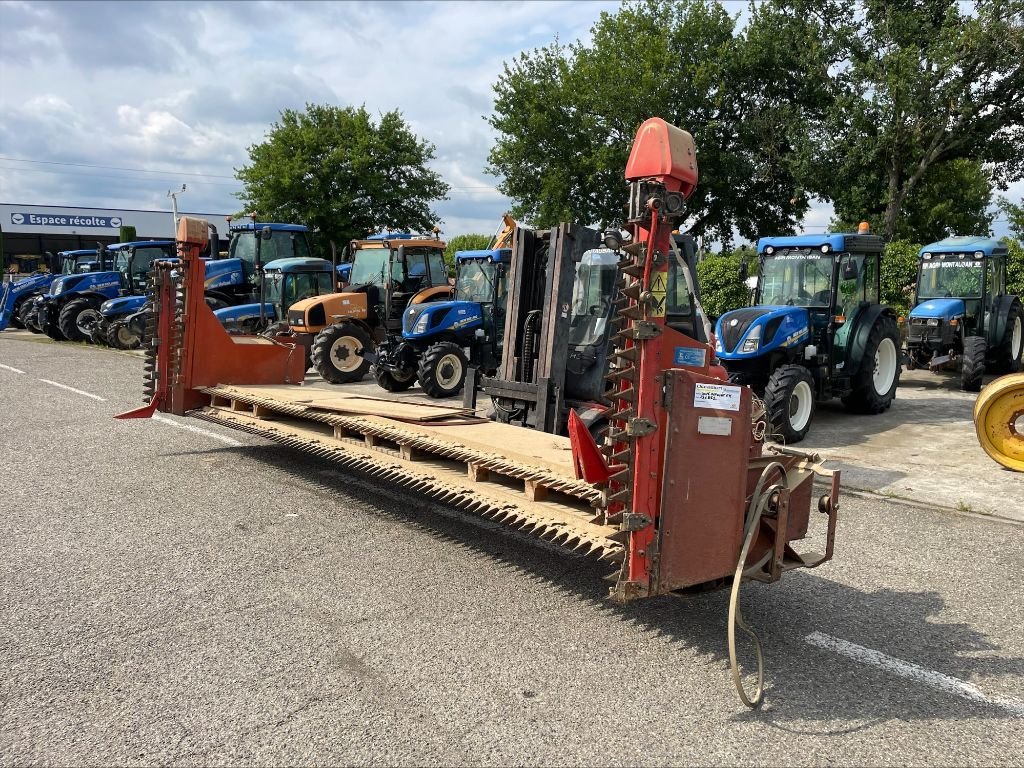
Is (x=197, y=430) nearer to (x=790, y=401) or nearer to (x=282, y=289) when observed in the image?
(x=790, y=401)

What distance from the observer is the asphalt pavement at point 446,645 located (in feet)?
9.84

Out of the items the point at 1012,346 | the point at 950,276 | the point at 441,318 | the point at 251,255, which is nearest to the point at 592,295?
the point at 441,318

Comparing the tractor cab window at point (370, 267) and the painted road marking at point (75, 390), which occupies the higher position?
the tractor cab window at point (370, 267)

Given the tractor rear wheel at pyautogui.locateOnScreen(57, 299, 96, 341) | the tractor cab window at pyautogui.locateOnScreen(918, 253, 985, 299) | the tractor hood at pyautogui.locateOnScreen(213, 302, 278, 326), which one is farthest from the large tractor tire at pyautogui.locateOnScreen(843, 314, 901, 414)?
the tractor rear wheel at pyautogui.locateOnScreen(57, 299, 96, 341)

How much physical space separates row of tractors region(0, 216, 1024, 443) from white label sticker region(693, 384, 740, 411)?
1499 millimetres

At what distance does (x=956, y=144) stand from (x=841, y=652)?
21.4 m

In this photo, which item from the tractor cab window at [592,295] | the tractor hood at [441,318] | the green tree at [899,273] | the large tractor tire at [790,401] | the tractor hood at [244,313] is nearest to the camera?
the tractor cab window at [592,295]

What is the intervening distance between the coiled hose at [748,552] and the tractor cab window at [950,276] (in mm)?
11408

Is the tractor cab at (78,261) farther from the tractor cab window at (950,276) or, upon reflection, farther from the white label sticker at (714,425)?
the white label sticker at (714,425)

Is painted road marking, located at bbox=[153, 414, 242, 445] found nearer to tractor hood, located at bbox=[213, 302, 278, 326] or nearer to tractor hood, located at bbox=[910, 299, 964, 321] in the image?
tractor hood, located at bbox=[213, 302, 278, 326]

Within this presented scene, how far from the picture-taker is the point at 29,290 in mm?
26734

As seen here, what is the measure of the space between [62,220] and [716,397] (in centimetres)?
5603

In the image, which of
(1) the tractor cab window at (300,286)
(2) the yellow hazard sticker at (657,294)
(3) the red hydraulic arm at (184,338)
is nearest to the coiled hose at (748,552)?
(2) the yellow hazard sticker at (657,294)

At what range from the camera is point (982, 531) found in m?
5.78
